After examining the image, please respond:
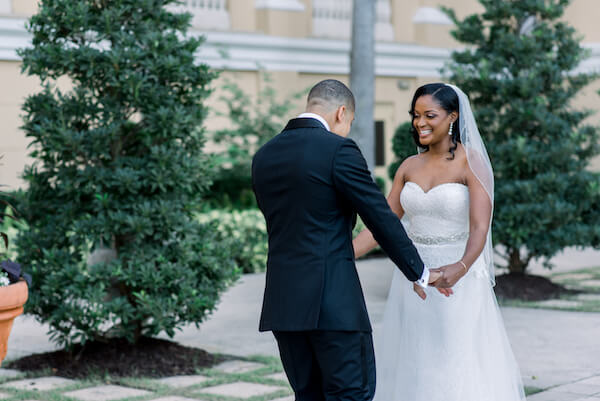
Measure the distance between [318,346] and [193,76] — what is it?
3.57 meters

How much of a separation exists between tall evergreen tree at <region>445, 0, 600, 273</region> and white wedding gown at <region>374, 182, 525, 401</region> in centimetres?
497

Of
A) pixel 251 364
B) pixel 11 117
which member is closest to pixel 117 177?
pixel 251 364

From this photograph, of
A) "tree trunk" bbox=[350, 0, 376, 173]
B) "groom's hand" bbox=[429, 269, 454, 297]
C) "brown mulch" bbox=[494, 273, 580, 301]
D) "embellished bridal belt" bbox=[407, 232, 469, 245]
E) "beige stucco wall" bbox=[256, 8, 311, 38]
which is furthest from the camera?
"beige stucco wall" bbox=[256, 8, 311, 38]

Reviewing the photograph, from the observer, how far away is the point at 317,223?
378cm

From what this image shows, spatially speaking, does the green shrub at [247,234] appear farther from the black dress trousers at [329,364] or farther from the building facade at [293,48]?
the black dress trousers at [329,364]

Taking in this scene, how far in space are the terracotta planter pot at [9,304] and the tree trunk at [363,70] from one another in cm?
972

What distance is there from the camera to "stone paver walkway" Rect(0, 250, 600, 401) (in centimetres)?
612

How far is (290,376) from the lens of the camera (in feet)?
13.1

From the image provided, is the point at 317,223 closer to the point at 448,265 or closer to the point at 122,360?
the point at 448,265

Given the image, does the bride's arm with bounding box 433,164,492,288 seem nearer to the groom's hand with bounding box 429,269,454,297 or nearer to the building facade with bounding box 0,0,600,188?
the groom's hand with bounding box 429,269,454,297

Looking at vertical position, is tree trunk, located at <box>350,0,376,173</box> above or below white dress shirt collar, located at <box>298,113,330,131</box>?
above

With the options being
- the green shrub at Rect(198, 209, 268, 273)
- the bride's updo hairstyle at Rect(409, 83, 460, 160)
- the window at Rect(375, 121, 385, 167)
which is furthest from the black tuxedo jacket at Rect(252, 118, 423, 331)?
the window at Rect(375, 121, 385, 167)

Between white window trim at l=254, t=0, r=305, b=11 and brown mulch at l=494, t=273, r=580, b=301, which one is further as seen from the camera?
white window trim at l=254, t=0, r=305, b=11

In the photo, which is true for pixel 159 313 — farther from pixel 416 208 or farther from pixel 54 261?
pixel 416 208
